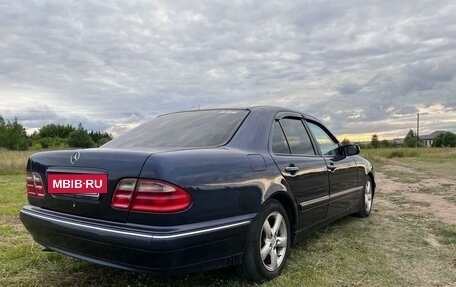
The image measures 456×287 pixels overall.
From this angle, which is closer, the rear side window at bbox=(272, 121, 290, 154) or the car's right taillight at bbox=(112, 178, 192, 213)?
the car's right taillight at bbox=(112, 178, 192, 213)

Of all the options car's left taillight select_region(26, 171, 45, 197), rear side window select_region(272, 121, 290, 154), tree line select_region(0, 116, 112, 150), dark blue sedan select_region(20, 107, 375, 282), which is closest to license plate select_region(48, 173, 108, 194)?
dark blue sedan select_region(20, 107, 375, 282)

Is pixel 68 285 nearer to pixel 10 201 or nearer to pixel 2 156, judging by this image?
pixel 10 201

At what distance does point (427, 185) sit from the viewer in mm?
9969

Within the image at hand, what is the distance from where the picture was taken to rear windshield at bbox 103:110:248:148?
11.2ft

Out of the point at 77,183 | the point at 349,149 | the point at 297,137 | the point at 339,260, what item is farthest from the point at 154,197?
the point at 349,149

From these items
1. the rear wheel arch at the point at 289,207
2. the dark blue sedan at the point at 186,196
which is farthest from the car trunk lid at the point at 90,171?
the rear wheel arch at the point at 289,207

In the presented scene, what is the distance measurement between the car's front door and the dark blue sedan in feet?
1.46

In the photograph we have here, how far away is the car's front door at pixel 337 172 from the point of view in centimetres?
446

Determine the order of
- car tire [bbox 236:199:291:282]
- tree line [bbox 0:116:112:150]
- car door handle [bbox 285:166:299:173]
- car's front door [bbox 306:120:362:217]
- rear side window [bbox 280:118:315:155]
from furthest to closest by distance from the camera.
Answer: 1. tree line [bbox 0:116:112:150]
2. car's front door [bbox 306:120:362:217]
3. rear side window [bbox 280:118:315:155]
4. car door handle [bbox 285:166:299:173]
5. car tire [bbox 236:199:291:282]

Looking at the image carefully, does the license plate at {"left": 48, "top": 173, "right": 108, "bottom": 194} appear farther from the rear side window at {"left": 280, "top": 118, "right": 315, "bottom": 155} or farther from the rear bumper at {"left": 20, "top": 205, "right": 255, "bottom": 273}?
the rear side window at {"left": 280, "top": 118, "right": 315, "bottom": 155}

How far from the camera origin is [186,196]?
2582 mm

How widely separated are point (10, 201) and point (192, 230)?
6245 mm

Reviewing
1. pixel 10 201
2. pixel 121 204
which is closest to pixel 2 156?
pixel 10 201

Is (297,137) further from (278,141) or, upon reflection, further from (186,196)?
(186,196)
